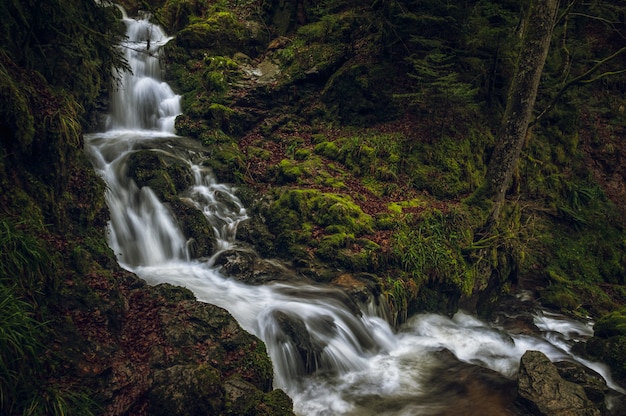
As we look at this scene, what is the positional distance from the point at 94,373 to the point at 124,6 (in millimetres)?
16959

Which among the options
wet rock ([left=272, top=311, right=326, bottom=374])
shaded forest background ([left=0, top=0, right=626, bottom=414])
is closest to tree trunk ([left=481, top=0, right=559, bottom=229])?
shaded forest background ([left=0, top=0, right=626, bottom=414])

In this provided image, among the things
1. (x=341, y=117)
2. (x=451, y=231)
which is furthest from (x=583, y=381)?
(x=341, y=117)

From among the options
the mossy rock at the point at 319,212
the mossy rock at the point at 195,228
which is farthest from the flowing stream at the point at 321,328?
the mossy rock at the point at 319,212

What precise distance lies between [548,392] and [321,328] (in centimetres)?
332

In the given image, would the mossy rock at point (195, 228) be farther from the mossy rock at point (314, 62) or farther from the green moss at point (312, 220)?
the mossy rock at point (314, 62)

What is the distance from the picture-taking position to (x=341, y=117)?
12.2 m

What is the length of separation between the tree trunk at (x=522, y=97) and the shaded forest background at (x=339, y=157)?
0.61m

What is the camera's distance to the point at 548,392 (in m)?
5.57

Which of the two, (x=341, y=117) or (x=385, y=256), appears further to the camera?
(x=341, y=117)

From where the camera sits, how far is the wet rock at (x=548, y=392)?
530cm

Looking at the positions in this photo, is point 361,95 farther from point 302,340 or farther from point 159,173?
point 302,340

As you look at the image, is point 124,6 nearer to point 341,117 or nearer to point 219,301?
point 341,117

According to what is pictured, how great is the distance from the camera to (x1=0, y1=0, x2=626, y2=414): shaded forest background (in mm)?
4551

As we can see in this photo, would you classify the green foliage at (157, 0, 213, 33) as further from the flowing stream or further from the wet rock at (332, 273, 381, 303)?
the wet rock at (332, 273, 381, 303)
